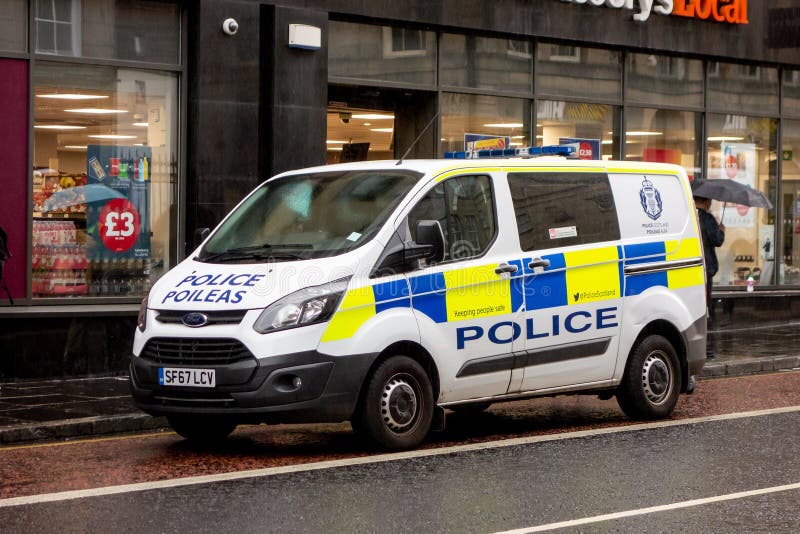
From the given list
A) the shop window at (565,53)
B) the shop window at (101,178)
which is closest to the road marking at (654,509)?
the shop window at (101,178)

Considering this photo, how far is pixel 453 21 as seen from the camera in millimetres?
16625

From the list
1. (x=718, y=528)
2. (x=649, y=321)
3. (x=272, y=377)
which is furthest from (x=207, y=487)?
(x=649, y=321)

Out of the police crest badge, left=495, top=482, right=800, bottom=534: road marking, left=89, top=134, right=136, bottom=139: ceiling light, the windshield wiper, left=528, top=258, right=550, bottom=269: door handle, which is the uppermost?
left=89, top=134, right=136, bottom=139: ceiling light

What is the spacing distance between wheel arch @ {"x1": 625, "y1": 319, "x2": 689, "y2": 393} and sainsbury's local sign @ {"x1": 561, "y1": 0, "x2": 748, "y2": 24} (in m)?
7.81

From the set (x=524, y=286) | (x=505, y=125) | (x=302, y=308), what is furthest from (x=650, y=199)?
(x=505, y=125)

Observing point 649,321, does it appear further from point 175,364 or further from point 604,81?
point 604,81

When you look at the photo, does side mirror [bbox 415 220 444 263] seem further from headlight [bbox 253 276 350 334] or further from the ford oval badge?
the ford oval badge

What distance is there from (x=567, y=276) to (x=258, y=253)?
2.38 metres

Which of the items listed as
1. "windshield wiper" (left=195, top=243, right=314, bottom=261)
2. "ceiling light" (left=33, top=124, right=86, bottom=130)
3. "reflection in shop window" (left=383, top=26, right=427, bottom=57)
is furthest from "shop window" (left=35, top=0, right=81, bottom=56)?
"windshield wiper" (left=195, top=243, right=314, bottom=261)

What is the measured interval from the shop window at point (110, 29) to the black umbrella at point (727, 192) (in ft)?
20.6

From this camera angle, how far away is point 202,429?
30.6ft

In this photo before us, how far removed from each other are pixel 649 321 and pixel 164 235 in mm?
6234

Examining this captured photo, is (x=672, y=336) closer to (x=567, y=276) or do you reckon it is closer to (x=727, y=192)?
(x=567, y=276)

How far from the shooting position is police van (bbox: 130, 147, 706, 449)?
846 cm
